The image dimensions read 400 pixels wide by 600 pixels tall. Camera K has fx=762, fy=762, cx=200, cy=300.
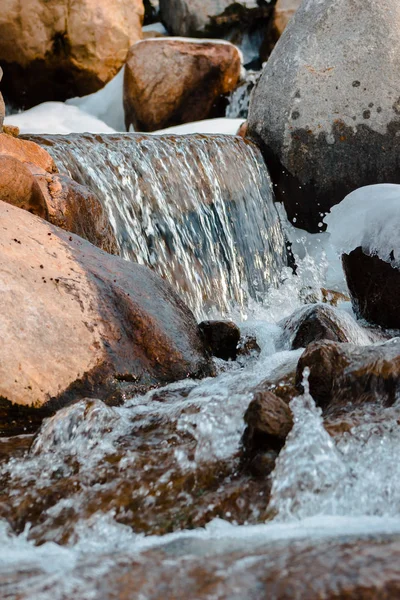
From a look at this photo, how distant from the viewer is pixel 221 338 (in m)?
4.55

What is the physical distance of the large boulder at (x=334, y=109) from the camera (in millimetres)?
8344

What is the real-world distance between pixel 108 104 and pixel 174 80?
1.36 metres

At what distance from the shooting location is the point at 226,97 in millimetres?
11727

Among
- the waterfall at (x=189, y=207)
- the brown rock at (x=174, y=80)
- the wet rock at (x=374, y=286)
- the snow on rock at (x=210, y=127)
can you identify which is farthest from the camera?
the brown rock at (x=174, y=80)

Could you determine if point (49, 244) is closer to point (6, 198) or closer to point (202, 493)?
point (6, 198)

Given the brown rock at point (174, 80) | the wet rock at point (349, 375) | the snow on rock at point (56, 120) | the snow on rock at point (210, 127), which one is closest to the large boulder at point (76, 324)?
the wet rock at point (349, 375)

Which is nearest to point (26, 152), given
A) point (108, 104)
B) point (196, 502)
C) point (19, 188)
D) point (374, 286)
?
point (19, 188)

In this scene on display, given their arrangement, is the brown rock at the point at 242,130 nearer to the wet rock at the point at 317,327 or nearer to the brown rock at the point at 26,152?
the brown rock at the point at 26,152

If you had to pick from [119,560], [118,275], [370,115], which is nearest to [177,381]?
[118,275]

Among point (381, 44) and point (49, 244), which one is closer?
point (49, 244)

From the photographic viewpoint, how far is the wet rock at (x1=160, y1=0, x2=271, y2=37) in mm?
14547

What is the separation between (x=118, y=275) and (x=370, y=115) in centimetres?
512

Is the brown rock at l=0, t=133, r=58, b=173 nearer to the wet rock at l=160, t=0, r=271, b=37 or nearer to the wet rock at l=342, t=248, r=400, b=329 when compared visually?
the wet rock at l=342, t=248, r=400, b=329

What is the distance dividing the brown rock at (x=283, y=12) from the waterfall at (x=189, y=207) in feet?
22.2
